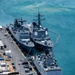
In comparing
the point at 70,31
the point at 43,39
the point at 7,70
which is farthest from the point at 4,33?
the point at 7,70

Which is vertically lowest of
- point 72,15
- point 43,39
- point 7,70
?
point 7,70

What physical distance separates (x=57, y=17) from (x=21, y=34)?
41.3ft

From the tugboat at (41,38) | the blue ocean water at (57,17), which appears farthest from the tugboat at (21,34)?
the blue ocean water at (57,17)

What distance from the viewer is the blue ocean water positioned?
1671 inches

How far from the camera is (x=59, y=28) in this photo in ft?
168

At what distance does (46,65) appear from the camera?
118ft

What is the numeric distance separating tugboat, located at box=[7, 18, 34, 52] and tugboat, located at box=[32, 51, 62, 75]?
15.1 feet

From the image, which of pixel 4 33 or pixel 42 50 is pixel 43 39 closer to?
pixel 42 50

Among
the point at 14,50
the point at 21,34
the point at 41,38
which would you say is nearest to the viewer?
the point at 14,50

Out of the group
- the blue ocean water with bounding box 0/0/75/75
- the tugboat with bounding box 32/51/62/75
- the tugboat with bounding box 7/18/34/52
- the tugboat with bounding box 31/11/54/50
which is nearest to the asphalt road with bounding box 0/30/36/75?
the tugboat with bounding box 7/18/34/52

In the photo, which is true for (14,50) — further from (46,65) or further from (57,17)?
(57,17)

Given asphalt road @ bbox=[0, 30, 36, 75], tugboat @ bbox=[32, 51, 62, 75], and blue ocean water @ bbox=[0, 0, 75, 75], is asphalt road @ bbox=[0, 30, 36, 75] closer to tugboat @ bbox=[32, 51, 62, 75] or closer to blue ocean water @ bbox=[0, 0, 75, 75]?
tugboat @ bbox=[32, 51, 62, 75]

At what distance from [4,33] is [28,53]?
6.07 metres

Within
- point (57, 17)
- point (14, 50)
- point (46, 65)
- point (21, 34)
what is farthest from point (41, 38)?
point (57, 17)
